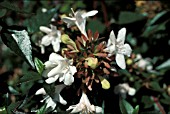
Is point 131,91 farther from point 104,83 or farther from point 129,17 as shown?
point 129,17

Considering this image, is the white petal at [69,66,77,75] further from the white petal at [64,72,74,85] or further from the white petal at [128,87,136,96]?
the white petal at [128,87,136,96]

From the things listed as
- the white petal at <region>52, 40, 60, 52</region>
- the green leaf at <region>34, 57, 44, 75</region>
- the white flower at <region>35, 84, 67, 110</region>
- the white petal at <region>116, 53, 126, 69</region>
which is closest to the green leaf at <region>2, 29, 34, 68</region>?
the green leaf at <region>34, 57, 44, 75</region>

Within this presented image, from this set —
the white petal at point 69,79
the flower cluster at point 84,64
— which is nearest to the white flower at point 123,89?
the flower cluster at point 84,64

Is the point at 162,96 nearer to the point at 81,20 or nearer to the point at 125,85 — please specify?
the point at 125,85

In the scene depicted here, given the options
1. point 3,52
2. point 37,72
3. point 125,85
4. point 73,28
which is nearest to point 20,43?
point 37,72

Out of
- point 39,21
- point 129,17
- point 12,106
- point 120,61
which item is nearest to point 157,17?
point 129,17

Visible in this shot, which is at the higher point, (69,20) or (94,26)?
(69,20)
